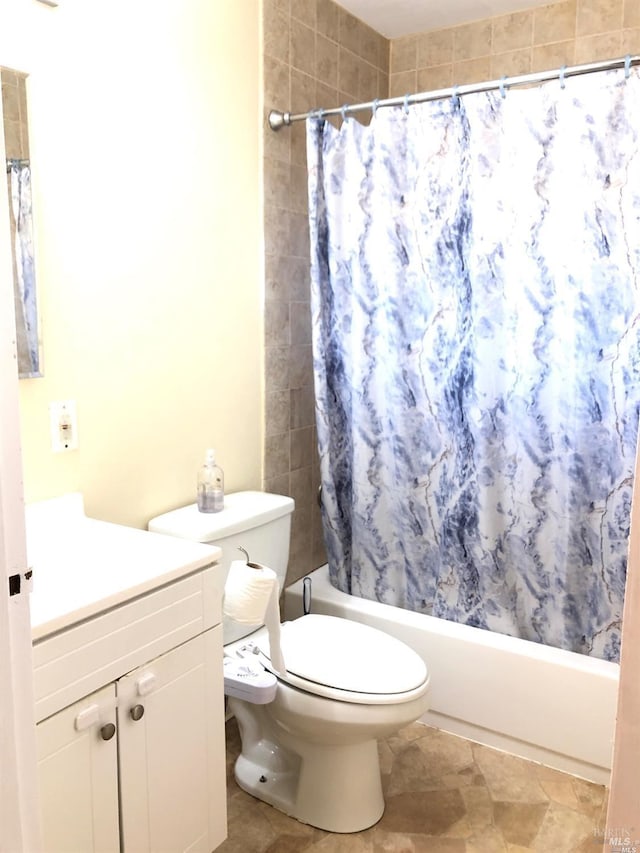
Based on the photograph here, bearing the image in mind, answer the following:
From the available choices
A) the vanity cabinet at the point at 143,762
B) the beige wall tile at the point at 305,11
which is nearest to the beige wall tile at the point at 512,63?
the beige wall tile at the point at 305,11

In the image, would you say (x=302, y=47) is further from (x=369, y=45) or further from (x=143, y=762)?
(x=143, y=762)

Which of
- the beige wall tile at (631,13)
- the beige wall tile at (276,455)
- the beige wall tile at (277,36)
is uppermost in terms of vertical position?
the beige wall tile at (631,13)

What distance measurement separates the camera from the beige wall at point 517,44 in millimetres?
2521

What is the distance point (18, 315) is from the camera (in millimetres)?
1663

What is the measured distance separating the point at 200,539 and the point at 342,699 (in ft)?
1.77

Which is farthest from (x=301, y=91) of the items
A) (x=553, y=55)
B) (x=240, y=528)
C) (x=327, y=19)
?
(x=240, y=528)

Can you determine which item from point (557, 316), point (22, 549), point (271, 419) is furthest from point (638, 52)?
point (22, 549)

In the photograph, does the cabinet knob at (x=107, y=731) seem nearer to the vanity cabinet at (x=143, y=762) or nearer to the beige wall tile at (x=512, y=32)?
the vanity cabinet at (x=143, y=762)

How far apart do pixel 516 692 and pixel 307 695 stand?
2.46 ft

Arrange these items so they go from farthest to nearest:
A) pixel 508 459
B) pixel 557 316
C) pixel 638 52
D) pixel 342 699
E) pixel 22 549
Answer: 1. pixel 638 52
2. pixel 508 459
3. pixel 557 316
4. pixel 342 699
5. pixel 22 549

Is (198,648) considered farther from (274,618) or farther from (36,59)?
(36,59)

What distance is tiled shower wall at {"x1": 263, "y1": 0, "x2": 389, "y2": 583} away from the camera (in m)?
2.40

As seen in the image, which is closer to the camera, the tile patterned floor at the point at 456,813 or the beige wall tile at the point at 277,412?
the tile patterned floor at the point at 456,813

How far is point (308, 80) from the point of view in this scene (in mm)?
2512
